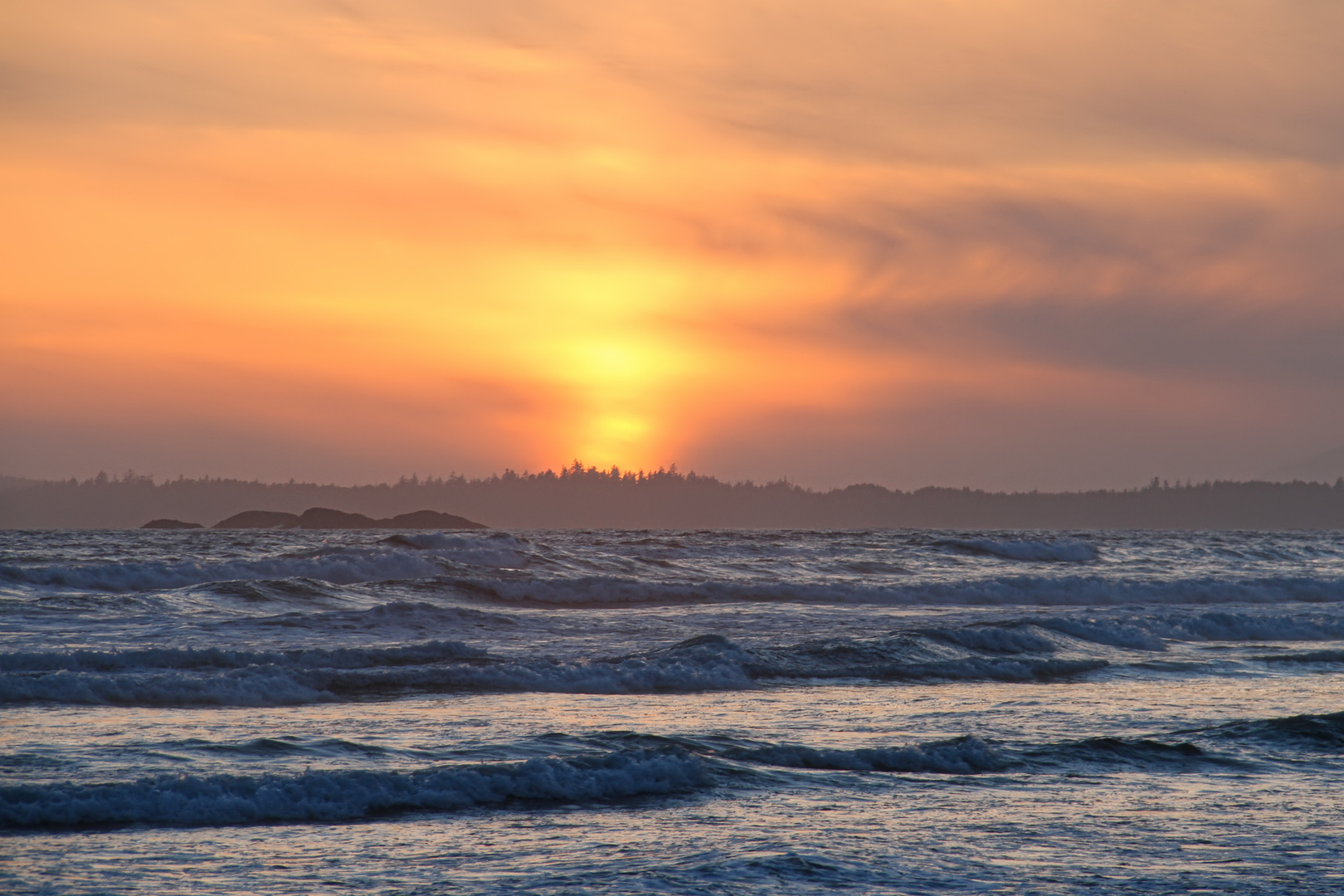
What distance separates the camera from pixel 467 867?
26.1ft

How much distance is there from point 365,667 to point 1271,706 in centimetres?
1371

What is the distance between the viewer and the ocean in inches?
318

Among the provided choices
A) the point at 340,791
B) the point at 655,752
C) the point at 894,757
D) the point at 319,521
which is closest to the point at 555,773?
the point at 655,752

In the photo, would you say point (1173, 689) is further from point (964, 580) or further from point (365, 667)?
point (964, 580)

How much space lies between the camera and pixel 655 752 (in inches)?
443

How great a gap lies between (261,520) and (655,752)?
186913 millimetres

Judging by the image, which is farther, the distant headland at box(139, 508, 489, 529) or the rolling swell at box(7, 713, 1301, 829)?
the distant headland at box(139, 508, 489, 529)

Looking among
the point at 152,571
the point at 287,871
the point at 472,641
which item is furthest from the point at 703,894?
the point at 152,571

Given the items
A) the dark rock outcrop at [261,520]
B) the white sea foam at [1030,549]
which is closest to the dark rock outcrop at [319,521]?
the dark rock outcrop at [261,520]

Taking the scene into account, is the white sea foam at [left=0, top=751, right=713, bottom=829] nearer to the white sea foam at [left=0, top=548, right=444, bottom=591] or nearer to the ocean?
the ocean

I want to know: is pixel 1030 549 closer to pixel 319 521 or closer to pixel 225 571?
pixel 225 571

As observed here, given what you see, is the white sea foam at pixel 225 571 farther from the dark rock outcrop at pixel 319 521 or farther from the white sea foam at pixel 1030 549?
the dark rock outcrop at pixel 319 521

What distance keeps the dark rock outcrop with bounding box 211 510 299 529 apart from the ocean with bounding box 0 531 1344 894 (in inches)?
6073

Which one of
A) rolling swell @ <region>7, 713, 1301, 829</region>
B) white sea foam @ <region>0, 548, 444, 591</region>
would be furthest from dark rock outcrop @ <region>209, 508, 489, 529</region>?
rolling swell @ <region>7, 713, 1301, 829</region>
